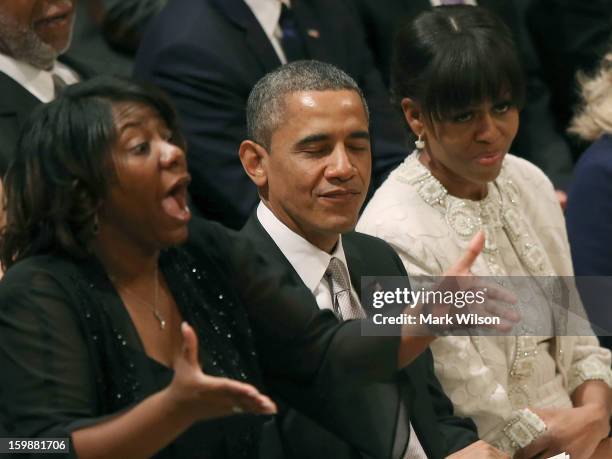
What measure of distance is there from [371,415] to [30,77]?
1026mm

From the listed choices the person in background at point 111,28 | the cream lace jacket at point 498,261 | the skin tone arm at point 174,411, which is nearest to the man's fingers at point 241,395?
the skin tone arm at point 174,411

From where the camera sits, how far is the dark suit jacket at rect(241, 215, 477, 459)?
174cm

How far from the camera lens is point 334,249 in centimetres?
193

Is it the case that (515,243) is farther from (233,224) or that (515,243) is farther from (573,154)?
(573,154)

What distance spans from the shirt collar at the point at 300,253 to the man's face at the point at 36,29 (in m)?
0.72

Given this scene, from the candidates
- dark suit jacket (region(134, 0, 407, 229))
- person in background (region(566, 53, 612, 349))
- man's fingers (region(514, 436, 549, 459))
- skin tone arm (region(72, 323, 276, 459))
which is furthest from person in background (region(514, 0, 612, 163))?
skin tone arm (region(72, 323, 276, 459))

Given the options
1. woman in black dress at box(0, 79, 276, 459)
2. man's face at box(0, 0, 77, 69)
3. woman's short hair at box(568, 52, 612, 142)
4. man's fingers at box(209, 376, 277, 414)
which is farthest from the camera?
woman's short hair at box(568, 52, 612, 142)

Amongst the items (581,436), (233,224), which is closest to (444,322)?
(581,436)

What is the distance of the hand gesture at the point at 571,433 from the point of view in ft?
6.97

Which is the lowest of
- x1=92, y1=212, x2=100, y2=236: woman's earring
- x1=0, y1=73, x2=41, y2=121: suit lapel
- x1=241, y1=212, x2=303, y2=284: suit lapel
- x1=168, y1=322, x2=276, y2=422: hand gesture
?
x1=168, y1=322, x2=276, y2=422: hand gesture

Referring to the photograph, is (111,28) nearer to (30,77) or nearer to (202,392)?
(30,77)

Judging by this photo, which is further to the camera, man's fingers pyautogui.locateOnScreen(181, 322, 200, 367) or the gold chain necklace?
the gold chain necklace

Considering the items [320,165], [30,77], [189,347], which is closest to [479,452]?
[320,165]

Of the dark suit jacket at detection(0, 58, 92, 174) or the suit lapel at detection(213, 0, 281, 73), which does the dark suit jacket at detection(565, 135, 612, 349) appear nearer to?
the suit lapel at detection(213, 0, 281, 73)
